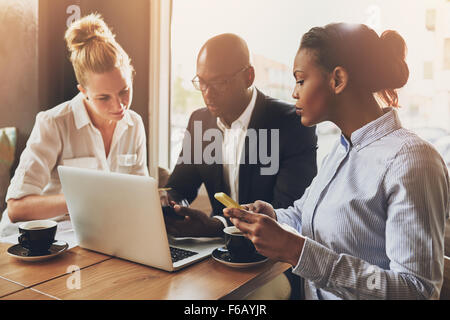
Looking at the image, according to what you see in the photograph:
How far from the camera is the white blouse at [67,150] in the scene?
1767 millimetres

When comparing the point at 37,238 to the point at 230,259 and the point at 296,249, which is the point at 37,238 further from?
the point at 296,249

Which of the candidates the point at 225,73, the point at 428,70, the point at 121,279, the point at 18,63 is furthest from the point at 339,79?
the point at 18,63

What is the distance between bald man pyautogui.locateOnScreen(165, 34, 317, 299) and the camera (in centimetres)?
187

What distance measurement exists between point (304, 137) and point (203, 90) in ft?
1.82

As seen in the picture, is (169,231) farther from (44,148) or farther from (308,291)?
(44,148)

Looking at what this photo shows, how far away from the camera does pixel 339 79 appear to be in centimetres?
107

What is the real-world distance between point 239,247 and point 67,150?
1316 millimetres

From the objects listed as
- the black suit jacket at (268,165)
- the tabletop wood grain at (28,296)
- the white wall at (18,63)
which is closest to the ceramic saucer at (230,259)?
the tabletop wood grain at (28,296)

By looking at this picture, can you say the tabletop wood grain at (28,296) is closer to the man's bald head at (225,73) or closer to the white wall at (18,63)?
the man's bald head at (225,73)

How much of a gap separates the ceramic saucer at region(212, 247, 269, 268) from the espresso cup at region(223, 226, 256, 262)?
0.05 ft

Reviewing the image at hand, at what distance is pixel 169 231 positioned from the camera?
50.6 inches
